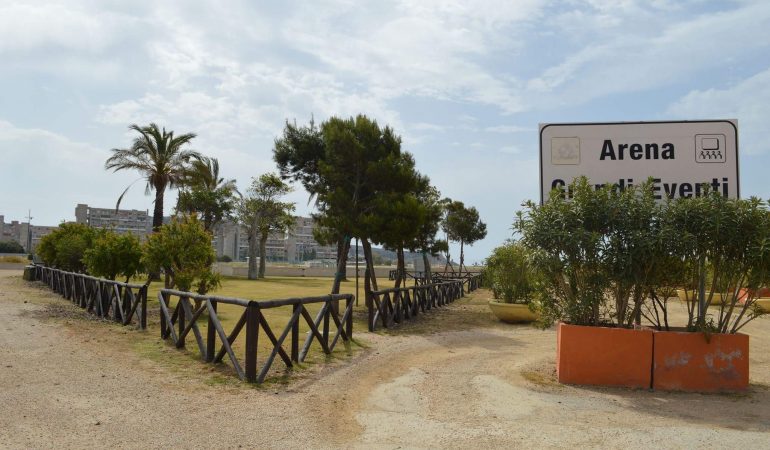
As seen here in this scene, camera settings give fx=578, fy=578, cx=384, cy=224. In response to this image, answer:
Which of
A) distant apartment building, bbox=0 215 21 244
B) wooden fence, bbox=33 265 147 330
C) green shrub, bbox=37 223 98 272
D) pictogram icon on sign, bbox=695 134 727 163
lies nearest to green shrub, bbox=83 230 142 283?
wooden fence, bbox=33 265 147 330

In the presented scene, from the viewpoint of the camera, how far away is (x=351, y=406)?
6145 mm

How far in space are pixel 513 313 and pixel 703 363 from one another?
8.19 metres

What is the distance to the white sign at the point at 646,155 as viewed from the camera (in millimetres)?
7555

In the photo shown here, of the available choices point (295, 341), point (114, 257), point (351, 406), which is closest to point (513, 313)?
point (295, 341)

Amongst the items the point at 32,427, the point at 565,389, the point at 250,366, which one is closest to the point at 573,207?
the point at 565,389

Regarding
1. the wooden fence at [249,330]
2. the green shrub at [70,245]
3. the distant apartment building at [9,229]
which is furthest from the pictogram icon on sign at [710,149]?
the distant apartment building at [9,229]

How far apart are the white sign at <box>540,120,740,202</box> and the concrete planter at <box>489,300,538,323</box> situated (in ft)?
24.6

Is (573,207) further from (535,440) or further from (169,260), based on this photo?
(169,260)

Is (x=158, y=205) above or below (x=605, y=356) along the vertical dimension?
above

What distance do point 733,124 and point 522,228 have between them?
121 inches

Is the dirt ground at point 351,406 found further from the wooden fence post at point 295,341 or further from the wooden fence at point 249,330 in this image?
the wooden fence post at point 295,341

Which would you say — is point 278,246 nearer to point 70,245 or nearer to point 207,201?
point 207,201

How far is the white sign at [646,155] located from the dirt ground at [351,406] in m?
2.65

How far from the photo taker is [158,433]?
4988 mm
